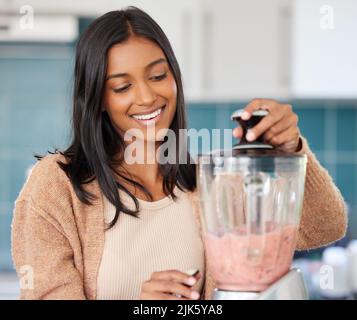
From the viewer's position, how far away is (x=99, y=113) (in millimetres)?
1076

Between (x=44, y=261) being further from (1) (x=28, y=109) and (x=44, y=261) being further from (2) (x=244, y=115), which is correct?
(1) (x=28, y=109)

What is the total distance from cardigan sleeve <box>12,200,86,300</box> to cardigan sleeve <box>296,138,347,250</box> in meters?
0.35

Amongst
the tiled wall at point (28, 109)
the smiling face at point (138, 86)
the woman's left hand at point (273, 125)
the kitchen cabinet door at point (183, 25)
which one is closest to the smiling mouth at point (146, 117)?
the smiling face at point (138, 86)

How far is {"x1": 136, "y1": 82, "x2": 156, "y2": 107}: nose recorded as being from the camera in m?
1.00

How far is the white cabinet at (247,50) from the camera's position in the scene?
266 cm

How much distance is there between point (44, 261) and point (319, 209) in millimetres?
405

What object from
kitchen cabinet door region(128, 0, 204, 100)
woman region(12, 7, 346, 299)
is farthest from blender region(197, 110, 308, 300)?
kitchen cabinet door region(128, 0, 204, 100)

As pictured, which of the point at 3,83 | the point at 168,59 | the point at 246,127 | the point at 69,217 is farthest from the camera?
the point at 3,83

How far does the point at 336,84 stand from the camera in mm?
2646

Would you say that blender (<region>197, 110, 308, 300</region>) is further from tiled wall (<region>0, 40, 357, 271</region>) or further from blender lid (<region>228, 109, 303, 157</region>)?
tiled wall (<region>0, 40, 357, 271</region>)

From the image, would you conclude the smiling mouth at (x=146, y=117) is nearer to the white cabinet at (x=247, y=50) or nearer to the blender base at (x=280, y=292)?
the blender base at (x=280, y=292)

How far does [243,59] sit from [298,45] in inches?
8.7
